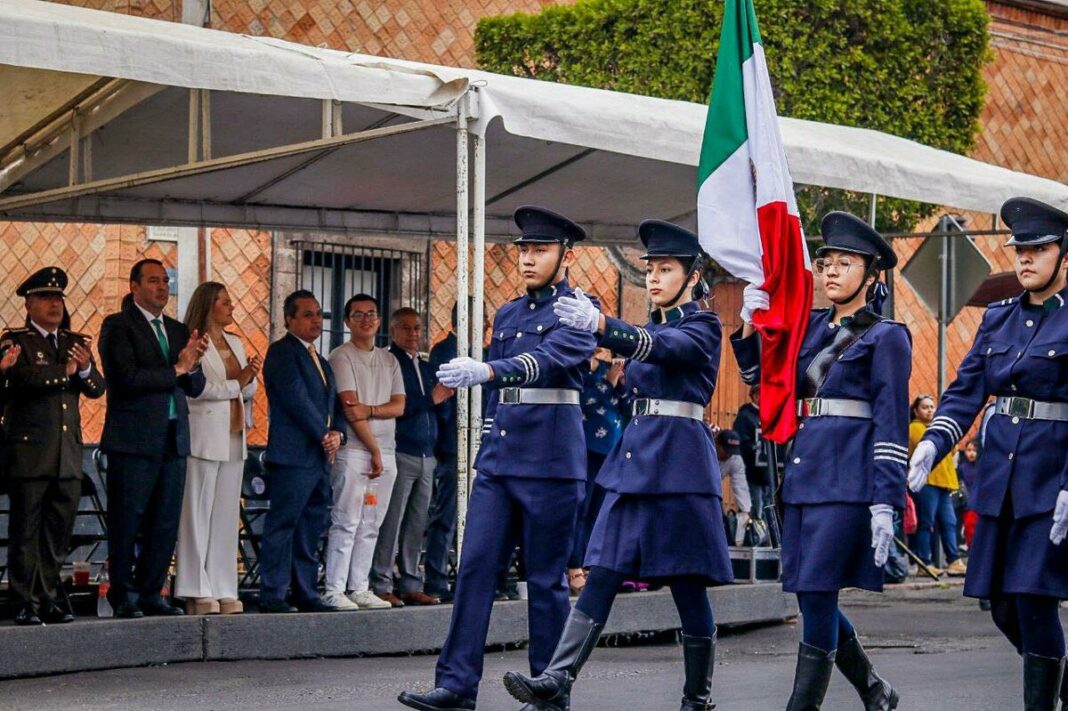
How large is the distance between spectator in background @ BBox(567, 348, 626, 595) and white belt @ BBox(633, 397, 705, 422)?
4.48 m

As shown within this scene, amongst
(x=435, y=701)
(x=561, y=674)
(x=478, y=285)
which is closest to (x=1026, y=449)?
(x=561, y=674)

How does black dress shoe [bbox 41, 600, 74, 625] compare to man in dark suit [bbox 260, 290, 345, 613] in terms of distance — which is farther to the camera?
man in dark suit [bbox 260, 290, 345, 613]

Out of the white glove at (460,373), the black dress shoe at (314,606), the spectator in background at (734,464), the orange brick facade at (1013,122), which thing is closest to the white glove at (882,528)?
the white glove at (460,373)

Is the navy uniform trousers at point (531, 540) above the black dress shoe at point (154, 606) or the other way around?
above

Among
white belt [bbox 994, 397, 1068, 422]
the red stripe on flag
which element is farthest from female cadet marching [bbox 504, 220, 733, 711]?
white belt [bbox 994, 397, 1068, 422]

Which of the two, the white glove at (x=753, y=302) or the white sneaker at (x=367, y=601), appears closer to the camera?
the white glove at (x=753, y=302)

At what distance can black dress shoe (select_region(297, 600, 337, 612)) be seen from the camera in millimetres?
11664

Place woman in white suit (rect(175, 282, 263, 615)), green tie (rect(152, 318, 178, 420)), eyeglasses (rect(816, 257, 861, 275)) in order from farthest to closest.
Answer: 1. woman in white suit (rect(175, 282, 263, 615))
2. green tie (rect(152, 318, 178, 420))
3. eyeglasses (rect(816, 257, 861, 275))

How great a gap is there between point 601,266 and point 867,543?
623 inches

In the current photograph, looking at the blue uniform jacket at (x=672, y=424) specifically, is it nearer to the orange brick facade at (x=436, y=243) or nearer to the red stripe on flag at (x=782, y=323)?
the red stripe on flag at (x=782, y=323)

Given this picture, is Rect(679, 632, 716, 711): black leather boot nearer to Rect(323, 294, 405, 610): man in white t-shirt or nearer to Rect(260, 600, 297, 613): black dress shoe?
Rect(260, 600, 297, 613): black dress shoe

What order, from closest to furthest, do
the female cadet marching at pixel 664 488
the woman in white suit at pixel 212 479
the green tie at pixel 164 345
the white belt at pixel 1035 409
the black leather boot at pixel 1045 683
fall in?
the black leather boot at pixel 1045 683 → the white belt at pixel 1035 409 → the female cadet marching at pixel 664 488 → the green tie at pixel 164 345 → the woman in white suit at pixel 212 479

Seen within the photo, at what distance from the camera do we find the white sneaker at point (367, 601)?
11883mm

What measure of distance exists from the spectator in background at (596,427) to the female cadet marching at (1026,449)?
5326mm
